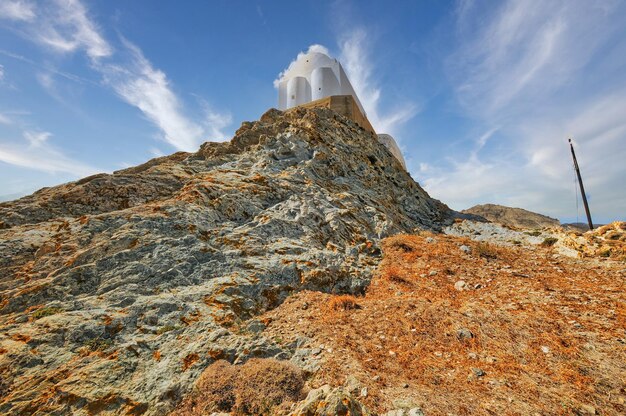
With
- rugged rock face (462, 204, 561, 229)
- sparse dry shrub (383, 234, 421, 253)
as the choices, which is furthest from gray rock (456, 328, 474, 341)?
rugged rock face (462, 204, 561, 229)

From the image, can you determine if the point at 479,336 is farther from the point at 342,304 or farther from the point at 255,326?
the point at 255,326

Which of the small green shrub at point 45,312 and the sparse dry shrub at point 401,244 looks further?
the sparse dry shrub at point 401,244

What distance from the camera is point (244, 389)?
577 centimetres

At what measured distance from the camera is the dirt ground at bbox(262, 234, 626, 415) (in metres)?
5.54

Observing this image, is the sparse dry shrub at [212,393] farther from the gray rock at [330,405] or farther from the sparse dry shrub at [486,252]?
the sparse dry shrub at [486,252]

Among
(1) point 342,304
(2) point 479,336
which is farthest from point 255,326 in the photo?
(2) point 479,336

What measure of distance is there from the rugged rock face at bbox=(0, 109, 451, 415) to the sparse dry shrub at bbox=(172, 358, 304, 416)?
0.42 metres

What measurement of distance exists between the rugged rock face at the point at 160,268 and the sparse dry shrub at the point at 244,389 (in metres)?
0.42

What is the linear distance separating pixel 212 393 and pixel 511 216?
3174 inches

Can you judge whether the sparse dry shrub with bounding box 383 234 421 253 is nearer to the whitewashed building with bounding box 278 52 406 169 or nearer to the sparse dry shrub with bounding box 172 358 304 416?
the sparse dry shrub with bounding box 172 358 304 416

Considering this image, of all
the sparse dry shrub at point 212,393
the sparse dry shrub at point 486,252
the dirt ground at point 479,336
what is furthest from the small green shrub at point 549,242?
the sparse dry shrub at point 212,393

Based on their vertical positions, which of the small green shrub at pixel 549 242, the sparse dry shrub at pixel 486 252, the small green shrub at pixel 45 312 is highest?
the small green shrub at pixel 549 242

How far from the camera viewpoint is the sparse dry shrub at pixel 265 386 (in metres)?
5.45

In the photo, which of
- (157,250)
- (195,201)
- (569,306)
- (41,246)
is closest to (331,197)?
(195,201)
